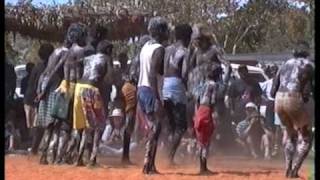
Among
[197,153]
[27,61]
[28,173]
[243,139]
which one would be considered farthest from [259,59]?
[28,173]

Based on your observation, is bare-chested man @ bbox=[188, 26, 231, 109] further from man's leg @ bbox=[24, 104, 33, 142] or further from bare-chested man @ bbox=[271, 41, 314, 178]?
man's leg @ bbox=[24, 104, 33, 142]

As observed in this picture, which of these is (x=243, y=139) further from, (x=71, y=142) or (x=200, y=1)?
(x=200, y=1)

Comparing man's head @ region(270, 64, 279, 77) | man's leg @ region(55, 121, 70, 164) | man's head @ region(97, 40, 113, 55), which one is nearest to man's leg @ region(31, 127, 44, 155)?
man's leg @ region(55, 121, 70, 164)

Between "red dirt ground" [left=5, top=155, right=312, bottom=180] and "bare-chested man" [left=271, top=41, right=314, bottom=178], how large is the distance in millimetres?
181

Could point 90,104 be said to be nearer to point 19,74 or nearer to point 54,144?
point 54,144

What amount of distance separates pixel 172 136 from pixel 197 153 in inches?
18.9

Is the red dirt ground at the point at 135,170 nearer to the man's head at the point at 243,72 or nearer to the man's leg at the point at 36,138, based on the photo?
the man's leg at the point at 36,138

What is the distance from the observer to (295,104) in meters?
7.07

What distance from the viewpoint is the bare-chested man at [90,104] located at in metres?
8.03

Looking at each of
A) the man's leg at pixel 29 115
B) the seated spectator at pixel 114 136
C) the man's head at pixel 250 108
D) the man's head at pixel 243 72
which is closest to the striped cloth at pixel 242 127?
the man's head at pixel 250 108

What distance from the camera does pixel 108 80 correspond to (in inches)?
340

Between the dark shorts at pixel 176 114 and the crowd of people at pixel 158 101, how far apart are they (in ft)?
0.03

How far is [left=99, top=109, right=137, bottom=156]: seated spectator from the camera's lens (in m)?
8.97

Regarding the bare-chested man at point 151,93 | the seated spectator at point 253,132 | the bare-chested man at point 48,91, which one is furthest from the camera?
the seated spectator at point 253,132
